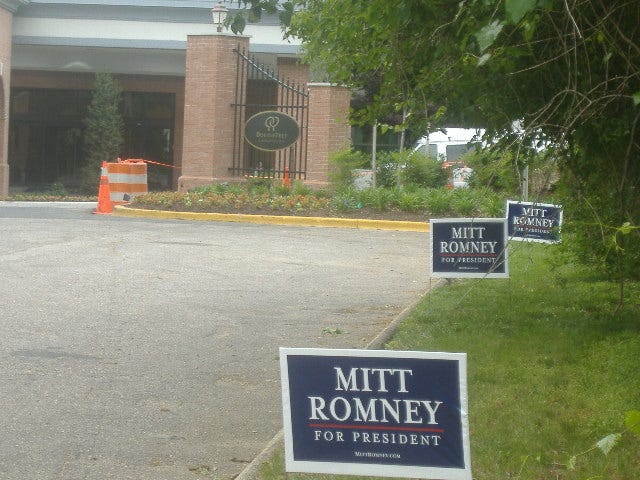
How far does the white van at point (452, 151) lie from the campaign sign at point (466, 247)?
1504 centimetres

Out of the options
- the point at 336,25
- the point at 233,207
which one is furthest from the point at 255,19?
the point at 233,207

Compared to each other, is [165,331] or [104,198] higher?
[104,198]

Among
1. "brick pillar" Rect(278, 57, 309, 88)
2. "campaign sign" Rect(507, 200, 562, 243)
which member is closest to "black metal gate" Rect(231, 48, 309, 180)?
"brick pillar" Rect(278, 57, 309, 88)

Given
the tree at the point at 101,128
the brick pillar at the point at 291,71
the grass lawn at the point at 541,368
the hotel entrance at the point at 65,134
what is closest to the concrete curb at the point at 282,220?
the grass lawn at the point at 541,368

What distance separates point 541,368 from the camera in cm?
701

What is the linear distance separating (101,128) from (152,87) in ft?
9.96

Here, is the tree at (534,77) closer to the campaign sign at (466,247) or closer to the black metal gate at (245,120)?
the campaign sign at (466,247)

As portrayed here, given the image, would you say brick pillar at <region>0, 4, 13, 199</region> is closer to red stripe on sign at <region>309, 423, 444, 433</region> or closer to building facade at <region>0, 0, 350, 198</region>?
building facade at <region>0, 0, 350, 198</region>

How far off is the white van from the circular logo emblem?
323 cm

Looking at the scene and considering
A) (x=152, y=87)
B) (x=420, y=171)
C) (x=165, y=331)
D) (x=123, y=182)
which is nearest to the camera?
(x=165, y=331)

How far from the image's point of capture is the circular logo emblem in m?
22.7

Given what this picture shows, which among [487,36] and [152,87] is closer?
[487,36]

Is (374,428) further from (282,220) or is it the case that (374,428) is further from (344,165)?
(344,165)

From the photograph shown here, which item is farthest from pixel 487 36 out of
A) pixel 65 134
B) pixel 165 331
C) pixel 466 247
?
pixel 65 134
